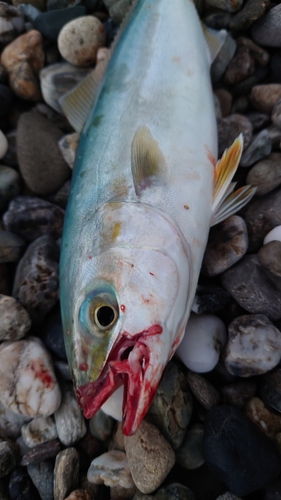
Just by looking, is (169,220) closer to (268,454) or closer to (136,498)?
(268,454)

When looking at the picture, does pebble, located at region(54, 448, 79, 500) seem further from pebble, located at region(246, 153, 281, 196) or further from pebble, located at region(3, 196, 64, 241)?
pebble, located at region(246, 153, 281, 196)

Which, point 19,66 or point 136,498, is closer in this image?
point 136,498

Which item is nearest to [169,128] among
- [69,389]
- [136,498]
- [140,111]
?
[140,111]

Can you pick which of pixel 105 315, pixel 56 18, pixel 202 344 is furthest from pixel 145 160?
pixel 56 18

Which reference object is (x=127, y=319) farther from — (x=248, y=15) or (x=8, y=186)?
(x=248, y=15)

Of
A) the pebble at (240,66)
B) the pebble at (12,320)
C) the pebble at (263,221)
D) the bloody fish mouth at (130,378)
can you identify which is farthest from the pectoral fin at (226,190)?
the pebble at (12,320)

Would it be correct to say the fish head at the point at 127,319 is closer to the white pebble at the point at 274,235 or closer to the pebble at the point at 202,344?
Answer: the pebble at the point at 202,344
